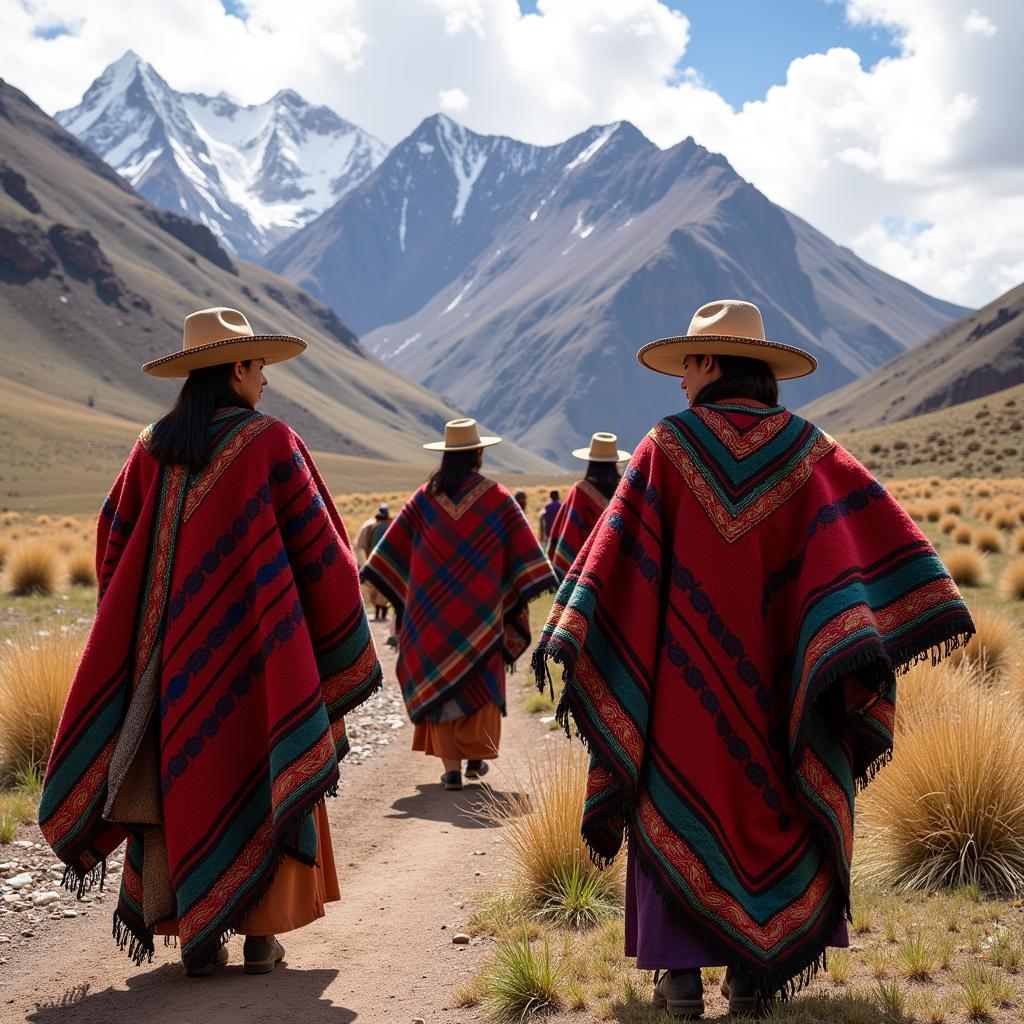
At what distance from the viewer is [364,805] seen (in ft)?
27.2

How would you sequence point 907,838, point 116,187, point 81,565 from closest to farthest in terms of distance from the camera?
point 907,838
point 81,565
point 116,187

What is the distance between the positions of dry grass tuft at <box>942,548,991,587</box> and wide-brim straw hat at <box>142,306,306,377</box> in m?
14.4

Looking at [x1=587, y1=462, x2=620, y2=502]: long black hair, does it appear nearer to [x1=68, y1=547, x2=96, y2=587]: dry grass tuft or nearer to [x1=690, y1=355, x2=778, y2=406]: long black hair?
[x1=690, y1=355, x2=778, y2=406]: long black hair

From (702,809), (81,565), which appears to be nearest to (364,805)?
(702,809)

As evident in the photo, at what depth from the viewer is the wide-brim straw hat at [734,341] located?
14.4ft

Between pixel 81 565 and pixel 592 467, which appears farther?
pixel 81 565

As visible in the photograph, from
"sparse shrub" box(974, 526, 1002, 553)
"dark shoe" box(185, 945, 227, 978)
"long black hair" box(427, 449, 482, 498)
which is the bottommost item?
"dark shoe" box(185, 945, 227, 978)

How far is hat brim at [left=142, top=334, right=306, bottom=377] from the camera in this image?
490 centimetres

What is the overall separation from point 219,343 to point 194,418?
0.33 metres

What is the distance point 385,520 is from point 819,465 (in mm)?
13004

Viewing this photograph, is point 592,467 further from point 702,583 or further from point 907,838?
point 702,583

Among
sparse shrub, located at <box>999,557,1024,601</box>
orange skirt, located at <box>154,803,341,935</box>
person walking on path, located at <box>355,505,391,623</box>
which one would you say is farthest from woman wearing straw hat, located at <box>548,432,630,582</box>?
sparse shrub, located at <box>999,557,1024,601</box>

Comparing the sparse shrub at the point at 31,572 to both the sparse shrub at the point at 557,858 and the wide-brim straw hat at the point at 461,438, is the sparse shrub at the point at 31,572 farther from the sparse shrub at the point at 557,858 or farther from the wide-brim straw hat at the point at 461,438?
the sparse shrub at the point at 557,858

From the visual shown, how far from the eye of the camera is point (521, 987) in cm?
455
